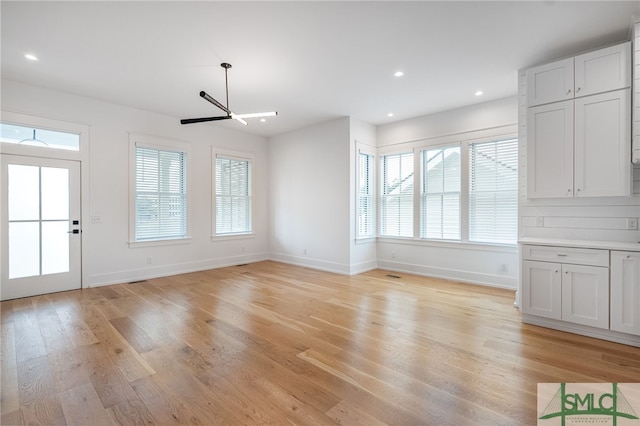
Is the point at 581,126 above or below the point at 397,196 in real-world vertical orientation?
above

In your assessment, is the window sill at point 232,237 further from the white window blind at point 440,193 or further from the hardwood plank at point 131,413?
the hardwood plank at point 131,413

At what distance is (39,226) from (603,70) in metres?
7.45

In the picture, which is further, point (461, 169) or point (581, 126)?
point (461, 169)

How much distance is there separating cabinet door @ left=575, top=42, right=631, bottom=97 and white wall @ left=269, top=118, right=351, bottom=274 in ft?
11.0

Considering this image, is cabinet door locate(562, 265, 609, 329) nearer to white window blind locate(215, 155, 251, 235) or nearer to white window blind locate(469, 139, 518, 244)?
white window blind locate(469, 139, 518, 244)

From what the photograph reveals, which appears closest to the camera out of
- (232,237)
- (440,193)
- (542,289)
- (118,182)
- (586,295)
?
(586,295)

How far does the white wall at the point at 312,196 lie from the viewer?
228 inches

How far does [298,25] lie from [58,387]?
3585mm

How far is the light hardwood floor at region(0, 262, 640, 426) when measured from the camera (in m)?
1.87

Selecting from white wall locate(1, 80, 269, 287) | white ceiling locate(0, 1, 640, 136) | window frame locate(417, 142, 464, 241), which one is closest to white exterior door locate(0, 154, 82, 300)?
white wall locate(1, 80, 269, 287)

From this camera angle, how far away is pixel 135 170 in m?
5.31

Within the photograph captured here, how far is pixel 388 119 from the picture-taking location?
588 cm

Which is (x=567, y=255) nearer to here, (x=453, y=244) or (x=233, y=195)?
(x=453, y=244)

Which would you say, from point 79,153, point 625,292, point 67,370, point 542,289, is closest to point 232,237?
point 79,153
